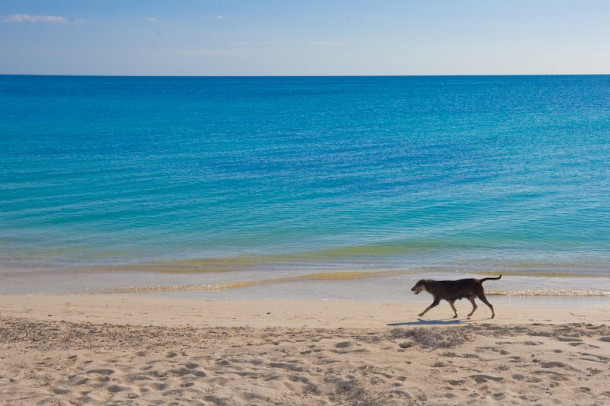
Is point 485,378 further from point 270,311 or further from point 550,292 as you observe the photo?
point 550,292

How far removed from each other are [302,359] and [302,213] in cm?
1477

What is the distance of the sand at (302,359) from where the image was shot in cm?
767

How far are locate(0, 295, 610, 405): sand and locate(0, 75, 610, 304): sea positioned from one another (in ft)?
11.1

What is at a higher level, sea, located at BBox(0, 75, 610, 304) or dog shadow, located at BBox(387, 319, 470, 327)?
sea, located at BBox(0, 75, 610, 304)

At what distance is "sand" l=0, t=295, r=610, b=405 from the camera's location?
7668 millimetres

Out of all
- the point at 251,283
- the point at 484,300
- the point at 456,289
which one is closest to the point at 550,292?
the point at 484,300

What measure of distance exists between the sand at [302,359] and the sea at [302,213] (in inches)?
133

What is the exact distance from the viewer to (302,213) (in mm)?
23438

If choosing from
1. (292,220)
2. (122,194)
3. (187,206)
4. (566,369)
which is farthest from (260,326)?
(122,194)

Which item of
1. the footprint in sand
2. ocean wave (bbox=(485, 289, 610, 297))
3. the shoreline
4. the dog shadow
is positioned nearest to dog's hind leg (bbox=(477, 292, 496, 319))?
the shoreline

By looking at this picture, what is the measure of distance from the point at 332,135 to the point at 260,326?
3588cm

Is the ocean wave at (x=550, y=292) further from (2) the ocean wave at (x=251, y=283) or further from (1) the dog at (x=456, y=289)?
(2) the ocean wave at (x=251, y=283)

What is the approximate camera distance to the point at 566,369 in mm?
8328

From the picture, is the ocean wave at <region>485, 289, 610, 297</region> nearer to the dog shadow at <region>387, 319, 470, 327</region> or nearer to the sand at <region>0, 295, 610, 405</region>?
the sand at <region>0, 295, 610, 405</region>
